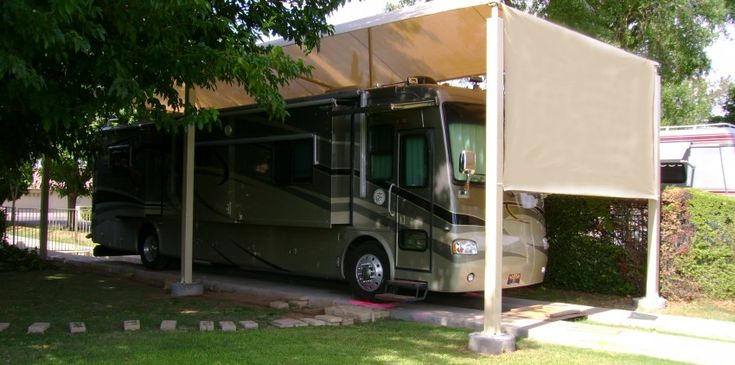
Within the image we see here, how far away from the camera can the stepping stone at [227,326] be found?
7488mm

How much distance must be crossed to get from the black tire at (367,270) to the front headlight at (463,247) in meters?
1.16

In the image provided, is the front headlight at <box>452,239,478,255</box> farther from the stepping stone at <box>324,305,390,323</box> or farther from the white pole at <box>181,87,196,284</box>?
the white pole at <box>181,87,196,284</box>

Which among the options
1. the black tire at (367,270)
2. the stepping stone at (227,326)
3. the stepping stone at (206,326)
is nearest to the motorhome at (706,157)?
the black tire at (367,270)

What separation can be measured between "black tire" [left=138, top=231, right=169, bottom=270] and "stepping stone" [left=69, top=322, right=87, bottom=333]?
5.84m

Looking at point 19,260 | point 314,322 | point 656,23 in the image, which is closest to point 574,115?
point 314,322

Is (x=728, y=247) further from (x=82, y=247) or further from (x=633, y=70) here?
(x=82, y=247)

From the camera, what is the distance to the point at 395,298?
363 inches

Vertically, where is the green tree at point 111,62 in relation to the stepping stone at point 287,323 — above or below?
above

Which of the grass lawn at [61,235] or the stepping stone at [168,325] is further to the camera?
the grass lawn at [61,235]

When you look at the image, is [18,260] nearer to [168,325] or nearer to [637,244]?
[168,325]

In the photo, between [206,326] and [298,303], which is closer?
[206,326]

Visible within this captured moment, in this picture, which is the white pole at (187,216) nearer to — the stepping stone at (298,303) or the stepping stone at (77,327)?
the stepping stone at (298,303)

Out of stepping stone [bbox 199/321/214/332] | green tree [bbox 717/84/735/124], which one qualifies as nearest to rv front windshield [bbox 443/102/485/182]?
stepping stone [bbox 199/321/214/332]

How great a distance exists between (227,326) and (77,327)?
164 centimetres
